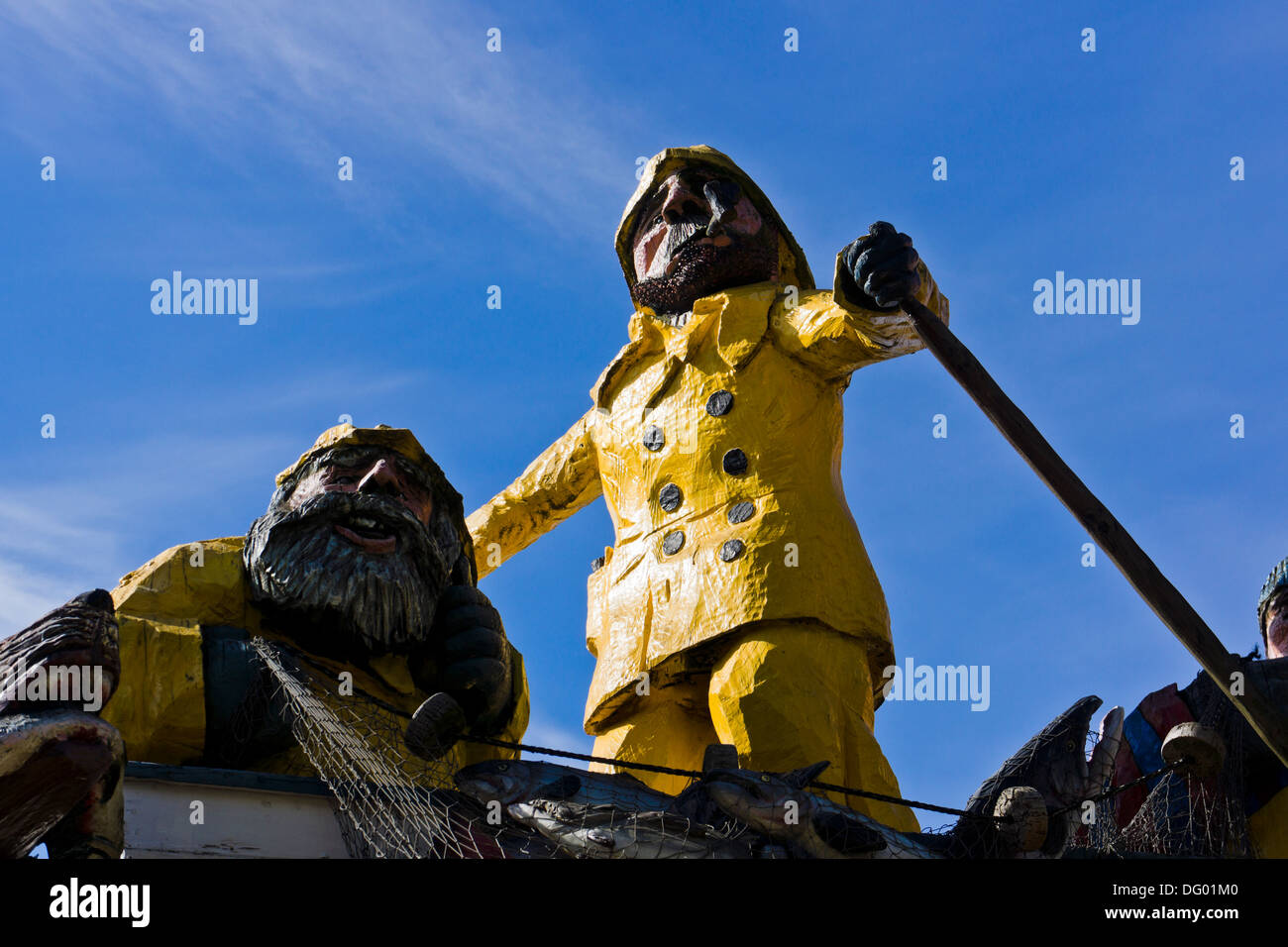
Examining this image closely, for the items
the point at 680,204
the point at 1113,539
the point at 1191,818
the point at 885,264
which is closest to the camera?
the point at 1113,539

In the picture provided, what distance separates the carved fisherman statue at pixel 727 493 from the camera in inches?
265

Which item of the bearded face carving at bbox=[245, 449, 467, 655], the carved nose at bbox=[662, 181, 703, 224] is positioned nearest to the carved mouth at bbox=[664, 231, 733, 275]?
the carved nose at bbox=[662, 181, 703, 224]

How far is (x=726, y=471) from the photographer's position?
7.27 meters

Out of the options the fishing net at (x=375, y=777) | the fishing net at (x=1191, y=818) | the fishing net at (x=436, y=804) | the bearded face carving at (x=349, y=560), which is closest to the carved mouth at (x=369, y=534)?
the bearded face carving at (x=349, y=560)

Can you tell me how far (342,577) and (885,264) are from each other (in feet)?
6.63

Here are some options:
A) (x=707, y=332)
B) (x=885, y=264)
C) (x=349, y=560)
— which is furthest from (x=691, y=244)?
(x=349, y=560)

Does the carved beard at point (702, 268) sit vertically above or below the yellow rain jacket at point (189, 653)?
above

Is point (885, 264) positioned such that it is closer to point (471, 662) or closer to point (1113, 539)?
point (1113, 539)

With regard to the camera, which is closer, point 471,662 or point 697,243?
point 471,662

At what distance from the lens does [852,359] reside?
7.34 metres

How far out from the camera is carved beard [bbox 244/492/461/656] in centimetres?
658

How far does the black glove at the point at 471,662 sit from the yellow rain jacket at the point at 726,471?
582 mm

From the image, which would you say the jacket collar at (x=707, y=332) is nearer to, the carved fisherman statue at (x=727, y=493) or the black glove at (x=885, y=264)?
the carved fisherman statue at (x=727, y=493)
